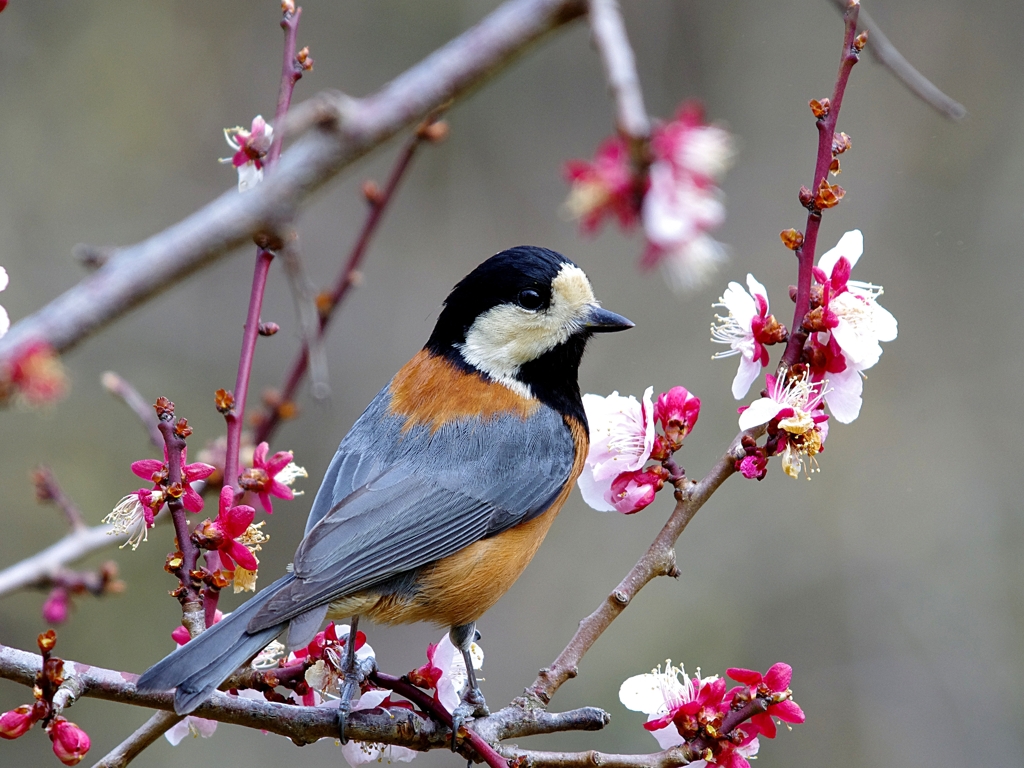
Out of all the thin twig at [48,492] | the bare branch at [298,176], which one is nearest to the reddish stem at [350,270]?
the thin twig at [48,492]

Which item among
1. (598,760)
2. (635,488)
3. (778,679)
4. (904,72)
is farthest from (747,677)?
(904,72)

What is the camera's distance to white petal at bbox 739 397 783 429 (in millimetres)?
2000

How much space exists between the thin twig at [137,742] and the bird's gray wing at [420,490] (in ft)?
1.83

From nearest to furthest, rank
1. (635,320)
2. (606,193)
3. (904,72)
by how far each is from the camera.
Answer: (606,193), (904,72), (635,320)

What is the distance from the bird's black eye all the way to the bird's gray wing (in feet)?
1.03

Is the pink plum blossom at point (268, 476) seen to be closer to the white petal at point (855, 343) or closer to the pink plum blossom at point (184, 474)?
the pink plum blossom at point (184, 474)

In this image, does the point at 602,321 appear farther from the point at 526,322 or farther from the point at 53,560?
the point at 53,560

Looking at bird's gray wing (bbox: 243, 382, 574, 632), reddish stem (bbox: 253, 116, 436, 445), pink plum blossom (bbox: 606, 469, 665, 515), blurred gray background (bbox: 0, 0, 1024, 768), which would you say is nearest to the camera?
pink plum blossom (bbox: 606, 469, 665, 515)

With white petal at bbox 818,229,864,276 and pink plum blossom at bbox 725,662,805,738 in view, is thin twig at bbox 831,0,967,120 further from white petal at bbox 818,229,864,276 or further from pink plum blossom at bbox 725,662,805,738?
pink plum blossom at bbox 725,662,805,738

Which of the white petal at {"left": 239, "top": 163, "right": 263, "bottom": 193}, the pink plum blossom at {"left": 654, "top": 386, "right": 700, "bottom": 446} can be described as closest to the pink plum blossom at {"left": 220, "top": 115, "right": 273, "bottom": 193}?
the white petal at {"left": 239, "top": 163, "right": 263, "bottom": 193}

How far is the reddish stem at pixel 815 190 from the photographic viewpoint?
1.81 meters

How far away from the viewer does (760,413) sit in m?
2.00

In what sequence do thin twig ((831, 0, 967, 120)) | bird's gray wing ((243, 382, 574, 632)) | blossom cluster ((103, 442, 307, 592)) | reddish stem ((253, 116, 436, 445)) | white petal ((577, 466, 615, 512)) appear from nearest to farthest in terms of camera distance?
1. thin twig ((831, 0, 967, 120))
2. blossom cluster ((103, 442, 307, 592))
3. white petal ((577, 466, 615, 512))
4. reddish stem ((253, 116, 436, 445))
5. bird's gray wing ((243, 382, 574, 632))

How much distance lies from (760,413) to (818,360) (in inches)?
8.6
